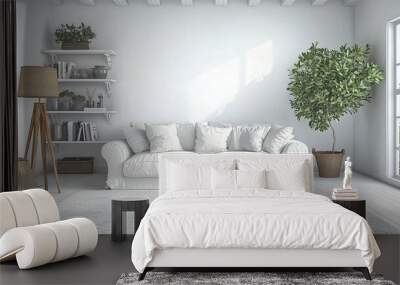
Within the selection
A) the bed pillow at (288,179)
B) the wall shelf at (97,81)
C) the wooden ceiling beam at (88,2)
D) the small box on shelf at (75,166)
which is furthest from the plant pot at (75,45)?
the bed pillow at (288,179)

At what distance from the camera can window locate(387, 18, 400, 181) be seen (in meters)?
8.53

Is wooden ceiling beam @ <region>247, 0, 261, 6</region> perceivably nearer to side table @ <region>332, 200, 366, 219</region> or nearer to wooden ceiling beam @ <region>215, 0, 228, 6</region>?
wooden ceiling beam @ <region>215, 0, 228, 6</region>

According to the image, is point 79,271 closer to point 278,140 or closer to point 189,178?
point 189,178

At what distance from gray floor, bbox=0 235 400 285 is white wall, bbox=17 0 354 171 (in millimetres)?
5460

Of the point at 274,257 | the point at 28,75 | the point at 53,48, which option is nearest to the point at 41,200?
the point at 274,257

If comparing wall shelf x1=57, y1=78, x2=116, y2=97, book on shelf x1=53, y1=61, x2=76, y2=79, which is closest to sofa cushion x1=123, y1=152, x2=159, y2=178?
wall shelf x1=57, y1=78, x2=116, y2=97

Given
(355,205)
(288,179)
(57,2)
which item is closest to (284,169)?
(288,179)

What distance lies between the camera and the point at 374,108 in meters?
9.23

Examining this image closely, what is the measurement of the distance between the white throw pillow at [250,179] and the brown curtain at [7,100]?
2395 millimetres

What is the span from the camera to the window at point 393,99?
853cm

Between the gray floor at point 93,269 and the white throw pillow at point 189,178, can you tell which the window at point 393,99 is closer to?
the gray floor at point 93,269

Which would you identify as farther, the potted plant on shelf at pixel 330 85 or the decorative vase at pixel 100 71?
the decorative vase at pixel 100 71

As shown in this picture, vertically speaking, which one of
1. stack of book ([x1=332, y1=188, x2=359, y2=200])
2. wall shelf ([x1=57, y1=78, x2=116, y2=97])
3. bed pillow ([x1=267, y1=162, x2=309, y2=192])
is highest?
wall shelf ([x1=57, y1=78, x2=116, y2=97])

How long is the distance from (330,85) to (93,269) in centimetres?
567
